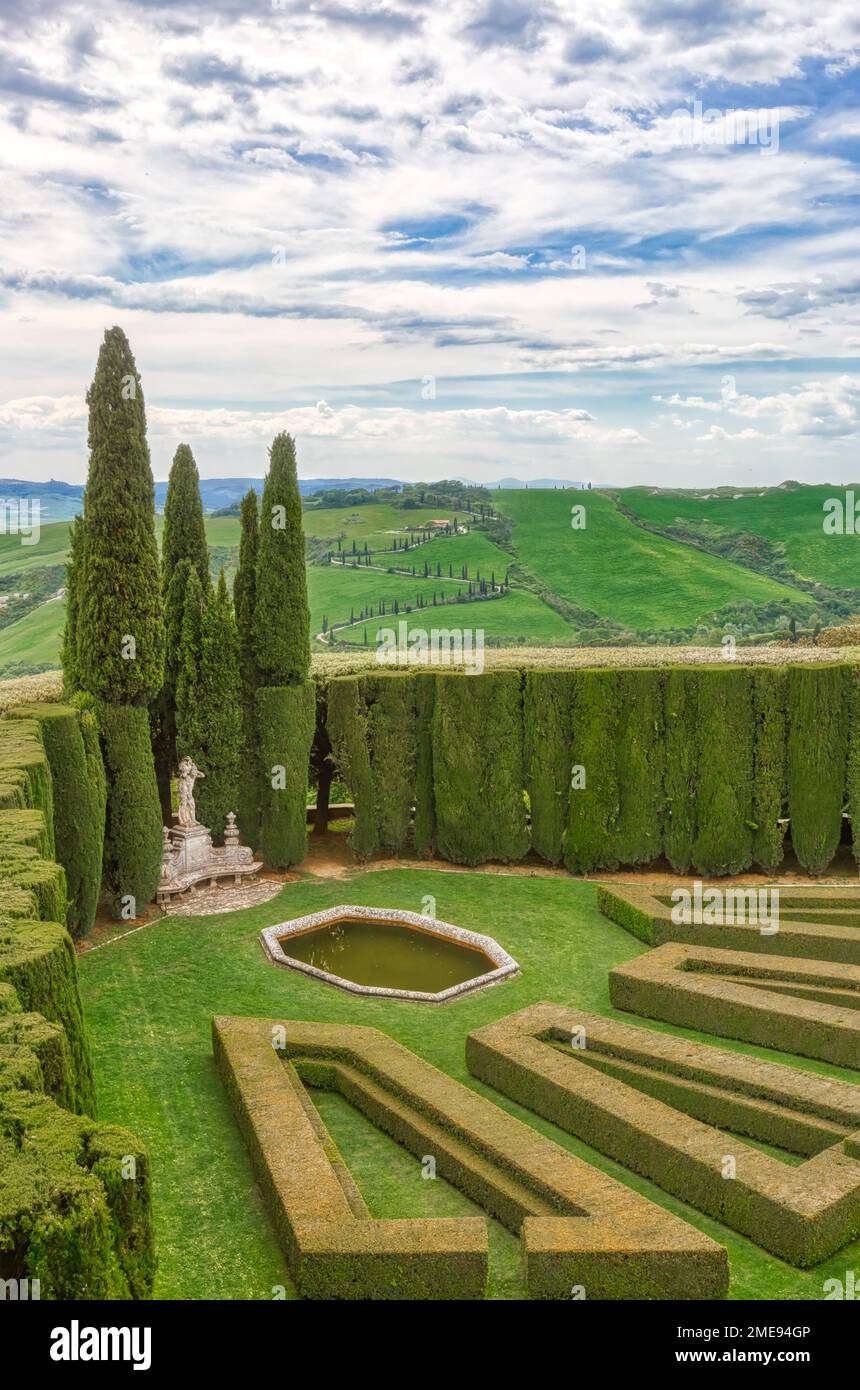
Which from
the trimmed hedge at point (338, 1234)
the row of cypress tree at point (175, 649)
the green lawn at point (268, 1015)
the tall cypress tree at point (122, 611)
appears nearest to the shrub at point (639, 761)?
the green lawn at point (268, 1015)


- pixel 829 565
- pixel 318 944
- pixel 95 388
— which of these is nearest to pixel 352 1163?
pixel 318 944

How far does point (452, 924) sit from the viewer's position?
62.5 feet

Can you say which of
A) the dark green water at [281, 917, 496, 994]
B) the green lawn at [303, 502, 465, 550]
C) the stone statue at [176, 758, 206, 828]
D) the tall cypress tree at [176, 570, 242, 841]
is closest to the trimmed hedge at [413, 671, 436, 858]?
the tall cypress tree at [176, 570, 242, 841]

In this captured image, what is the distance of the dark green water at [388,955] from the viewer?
54.7 feet

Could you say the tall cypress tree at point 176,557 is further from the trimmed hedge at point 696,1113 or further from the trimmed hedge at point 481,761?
the trimmed hedge at point 696,1113

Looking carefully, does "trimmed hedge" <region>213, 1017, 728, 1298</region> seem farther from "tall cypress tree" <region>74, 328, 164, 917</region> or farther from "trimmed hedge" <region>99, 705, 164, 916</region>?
"tall cypress tree" <region>74, 328, 164, 917</region>

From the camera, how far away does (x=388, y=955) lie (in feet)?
58.3

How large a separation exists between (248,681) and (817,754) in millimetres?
12070

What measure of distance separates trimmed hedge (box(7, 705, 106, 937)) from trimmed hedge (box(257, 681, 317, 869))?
4938 mm

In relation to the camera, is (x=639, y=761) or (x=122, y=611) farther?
(x=639, y=761)

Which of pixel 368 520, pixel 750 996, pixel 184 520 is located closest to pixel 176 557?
pixel 184 520

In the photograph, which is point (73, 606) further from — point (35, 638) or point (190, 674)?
point (35, 638)

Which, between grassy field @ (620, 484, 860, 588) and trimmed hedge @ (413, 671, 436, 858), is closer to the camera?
trimmed hedge @ (413, 671, 436, 858)

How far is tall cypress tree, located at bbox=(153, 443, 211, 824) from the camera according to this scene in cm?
2230
